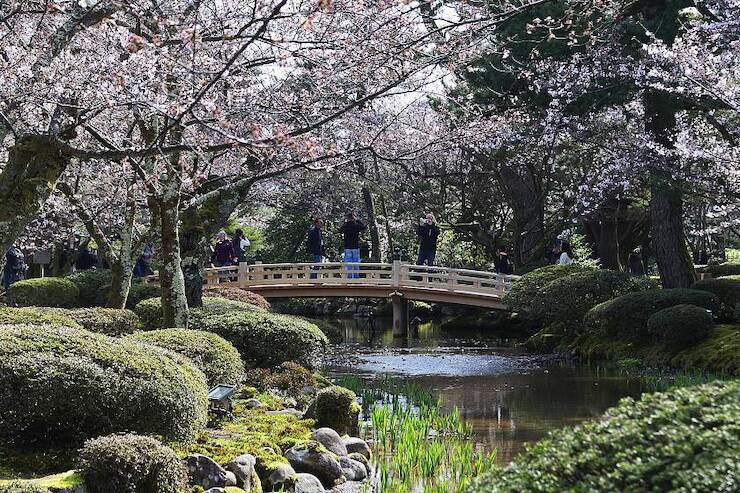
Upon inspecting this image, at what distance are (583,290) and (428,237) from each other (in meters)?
6.63

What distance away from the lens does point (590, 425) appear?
321 cm

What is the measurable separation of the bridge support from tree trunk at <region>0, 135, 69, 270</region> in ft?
58.1

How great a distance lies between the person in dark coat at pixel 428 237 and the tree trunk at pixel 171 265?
1222cm

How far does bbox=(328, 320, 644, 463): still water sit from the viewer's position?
9938mm

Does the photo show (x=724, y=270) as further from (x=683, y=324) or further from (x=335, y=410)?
(x=335, y=410)

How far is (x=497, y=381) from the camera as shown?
13.8 m

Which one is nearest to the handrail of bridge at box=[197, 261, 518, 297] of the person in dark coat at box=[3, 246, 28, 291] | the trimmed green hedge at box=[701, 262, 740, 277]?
the person in dark coat at box=[3, 246, 28, 291]

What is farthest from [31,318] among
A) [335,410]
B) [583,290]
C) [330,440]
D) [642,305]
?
[583,290]

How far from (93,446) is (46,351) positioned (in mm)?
939

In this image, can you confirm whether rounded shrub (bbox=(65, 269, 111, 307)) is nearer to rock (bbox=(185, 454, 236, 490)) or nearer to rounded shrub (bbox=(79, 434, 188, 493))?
rock (bbox=(185, 454, 236, 490))

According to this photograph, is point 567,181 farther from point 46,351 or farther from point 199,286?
point 46,351

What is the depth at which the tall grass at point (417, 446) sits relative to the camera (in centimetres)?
677

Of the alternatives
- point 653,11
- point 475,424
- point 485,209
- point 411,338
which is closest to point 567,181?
point 485,209

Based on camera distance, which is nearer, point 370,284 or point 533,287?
point 533,287
